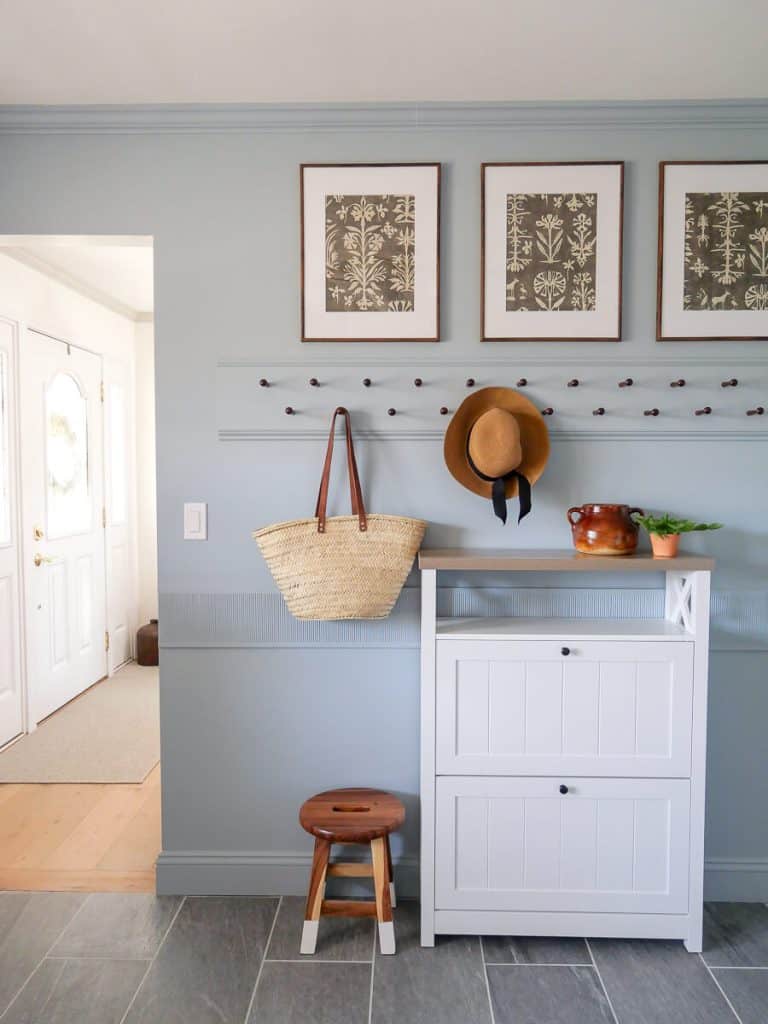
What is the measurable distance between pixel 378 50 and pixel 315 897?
90.5 inches

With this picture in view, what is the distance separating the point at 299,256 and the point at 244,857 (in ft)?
6.21

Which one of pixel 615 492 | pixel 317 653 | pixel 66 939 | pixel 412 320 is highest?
pixel 412 320

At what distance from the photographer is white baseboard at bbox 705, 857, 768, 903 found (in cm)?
216

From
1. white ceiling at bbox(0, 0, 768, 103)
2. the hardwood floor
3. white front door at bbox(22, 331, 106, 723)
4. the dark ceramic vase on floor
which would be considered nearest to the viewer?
white ceiling at bbox(0, 0, 768, 103)

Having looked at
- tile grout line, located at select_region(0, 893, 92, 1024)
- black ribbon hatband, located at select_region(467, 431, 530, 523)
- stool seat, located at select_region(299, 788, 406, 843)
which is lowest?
tile grout line, located at select_region(0, 893, 92, 1024)

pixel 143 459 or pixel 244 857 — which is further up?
pixel 143 459

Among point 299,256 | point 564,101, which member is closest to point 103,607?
point 299,256

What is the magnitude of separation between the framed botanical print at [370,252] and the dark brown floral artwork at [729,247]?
0.78 meters

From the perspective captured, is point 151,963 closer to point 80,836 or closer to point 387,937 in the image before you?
point 387,937

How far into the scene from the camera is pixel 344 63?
1894 mm

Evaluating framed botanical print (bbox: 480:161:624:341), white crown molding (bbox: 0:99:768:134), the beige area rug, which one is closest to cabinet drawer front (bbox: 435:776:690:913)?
framed botanical print (bbox: 480:161:624:341)

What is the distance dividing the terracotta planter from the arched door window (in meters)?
3.12

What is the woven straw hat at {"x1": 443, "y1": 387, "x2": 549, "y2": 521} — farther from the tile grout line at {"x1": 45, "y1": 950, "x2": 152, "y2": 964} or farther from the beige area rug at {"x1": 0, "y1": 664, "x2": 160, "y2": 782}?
the beige area rug at {"x1": 0, "y1": 664, "x2": 160, "y2": 782}

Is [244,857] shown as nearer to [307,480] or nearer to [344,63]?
[307,480]
